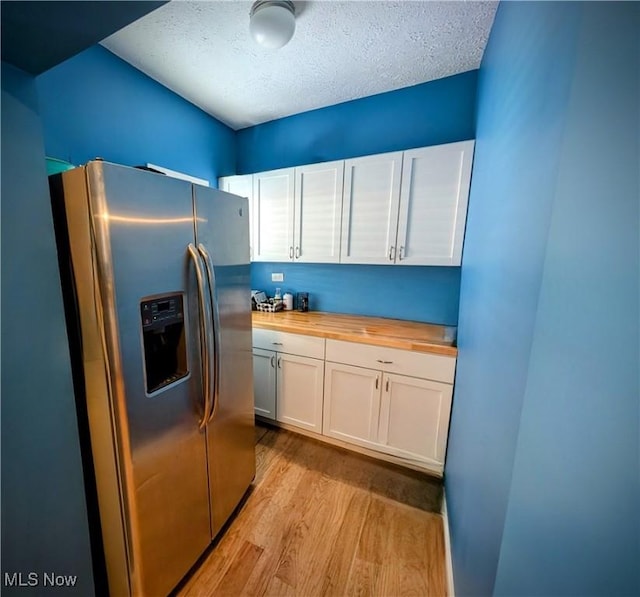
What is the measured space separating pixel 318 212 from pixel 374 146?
71cm

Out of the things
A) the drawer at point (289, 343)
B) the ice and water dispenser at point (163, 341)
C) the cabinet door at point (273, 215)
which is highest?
the cabinet door at point (273, 215)

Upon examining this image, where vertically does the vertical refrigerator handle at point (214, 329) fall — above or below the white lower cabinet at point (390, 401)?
above

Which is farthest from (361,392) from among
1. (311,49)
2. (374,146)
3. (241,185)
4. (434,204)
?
(311,49)

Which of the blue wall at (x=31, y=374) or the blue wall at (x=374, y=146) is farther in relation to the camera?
the blue wall at (x=374, y=146)

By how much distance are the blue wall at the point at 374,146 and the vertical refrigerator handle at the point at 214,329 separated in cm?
138

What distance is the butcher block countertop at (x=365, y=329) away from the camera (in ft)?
5.36

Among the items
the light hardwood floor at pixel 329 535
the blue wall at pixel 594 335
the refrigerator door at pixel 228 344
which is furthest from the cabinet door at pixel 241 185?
the blue wall at pixel 594 335

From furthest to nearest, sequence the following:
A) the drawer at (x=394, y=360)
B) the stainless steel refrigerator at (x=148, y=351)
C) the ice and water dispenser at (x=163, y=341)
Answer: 1. the drawer at (x=394, y=360)
2. the ice and water dispenser at (x=163, y=341)
3. the stainless steel refrigerator at (x=148, y=351)

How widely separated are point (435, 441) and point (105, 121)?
2.91 m

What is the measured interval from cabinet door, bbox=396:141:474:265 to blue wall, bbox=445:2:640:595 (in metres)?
0.99

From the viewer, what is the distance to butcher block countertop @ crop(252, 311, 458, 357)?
1.63 m

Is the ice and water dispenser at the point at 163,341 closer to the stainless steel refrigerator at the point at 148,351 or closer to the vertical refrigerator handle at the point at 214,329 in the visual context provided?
the stainless steel refrigerator at the point at 148,351

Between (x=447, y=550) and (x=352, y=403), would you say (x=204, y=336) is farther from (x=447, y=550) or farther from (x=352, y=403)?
(x=447, y=550)

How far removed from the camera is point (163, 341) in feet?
3.42
